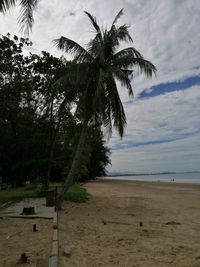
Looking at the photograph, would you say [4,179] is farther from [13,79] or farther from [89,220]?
[89,220]

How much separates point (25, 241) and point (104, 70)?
9.52 metres

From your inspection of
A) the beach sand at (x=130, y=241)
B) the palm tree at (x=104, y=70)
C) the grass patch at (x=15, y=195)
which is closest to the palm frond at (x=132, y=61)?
the palm tree at (x=104, y=70)

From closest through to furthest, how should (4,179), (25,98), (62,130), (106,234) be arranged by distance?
(106,234) < (25,98) < (62,130) < (4,179)

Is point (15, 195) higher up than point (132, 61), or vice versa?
point (132, 61)

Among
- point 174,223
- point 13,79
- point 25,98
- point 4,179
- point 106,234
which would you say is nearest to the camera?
point 106,234

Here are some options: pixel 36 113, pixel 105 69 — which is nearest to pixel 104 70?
pixel 105 69

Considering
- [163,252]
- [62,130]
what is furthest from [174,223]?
[62,130]

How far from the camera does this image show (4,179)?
39375mm

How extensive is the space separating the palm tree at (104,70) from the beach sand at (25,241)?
4932 millimetres

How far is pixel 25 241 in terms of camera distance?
8.64m

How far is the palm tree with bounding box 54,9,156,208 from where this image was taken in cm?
1638

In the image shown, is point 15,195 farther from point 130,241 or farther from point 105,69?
point 130,241

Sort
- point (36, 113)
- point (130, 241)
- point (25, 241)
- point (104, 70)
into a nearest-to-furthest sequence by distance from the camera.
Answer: point (25, 241), point (130, 241), point (104, 70), point (36, 113)

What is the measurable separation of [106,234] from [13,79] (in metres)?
10.7
